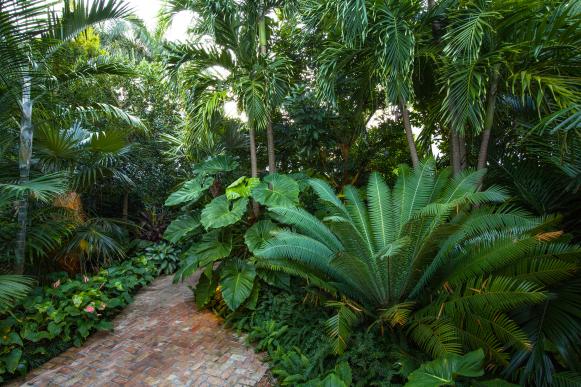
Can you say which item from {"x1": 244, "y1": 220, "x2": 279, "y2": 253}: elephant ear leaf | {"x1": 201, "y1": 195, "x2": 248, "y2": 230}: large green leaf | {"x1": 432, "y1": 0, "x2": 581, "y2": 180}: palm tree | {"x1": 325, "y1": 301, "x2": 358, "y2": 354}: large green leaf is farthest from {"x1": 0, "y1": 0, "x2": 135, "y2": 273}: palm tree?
{"x1": 432, "y1": 0, "x2": 581, "y2": 180}: palm tree

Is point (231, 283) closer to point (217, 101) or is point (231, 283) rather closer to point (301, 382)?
point (301, 382)

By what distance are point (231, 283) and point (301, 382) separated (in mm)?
1258

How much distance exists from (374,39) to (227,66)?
70.0 inches

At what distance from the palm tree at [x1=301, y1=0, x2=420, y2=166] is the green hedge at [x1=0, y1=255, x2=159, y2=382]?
3264 mm

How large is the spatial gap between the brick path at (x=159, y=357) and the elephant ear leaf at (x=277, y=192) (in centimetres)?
140

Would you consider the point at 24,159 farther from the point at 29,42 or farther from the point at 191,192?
the point at 191,192

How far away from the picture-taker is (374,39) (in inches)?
125

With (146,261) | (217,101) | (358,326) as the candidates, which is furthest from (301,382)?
Result: (146,261)

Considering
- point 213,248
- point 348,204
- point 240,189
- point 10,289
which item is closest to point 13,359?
point 10,289

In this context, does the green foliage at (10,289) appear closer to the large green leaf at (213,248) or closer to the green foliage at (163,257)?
the large green leaf at (213,248)

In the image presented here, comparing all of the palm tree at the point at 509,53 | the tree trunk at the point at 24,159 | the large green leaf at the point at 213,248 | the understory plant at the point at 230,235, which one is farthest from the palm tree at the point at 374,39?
the tree trunk at the point at 24,159

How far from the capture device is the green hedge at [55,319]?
2.68 m

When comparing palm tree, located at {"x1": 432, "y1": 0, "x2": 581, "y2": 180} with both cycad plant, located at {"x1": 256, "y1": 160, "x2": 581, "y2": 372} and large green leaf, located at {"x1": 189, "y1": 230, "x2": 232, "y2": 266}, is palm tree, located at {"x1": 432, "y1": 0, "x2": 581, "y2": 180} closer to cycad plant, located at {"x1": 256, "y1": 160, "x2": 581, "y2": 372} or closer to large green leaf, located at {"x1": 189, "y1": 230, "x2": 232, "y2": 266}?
cycad plant, located at {"x1": 256, "y1": 160, "x2": 581, "y2": 372}

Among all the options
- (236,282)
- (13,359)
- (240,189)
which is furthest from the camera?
(240,189)
